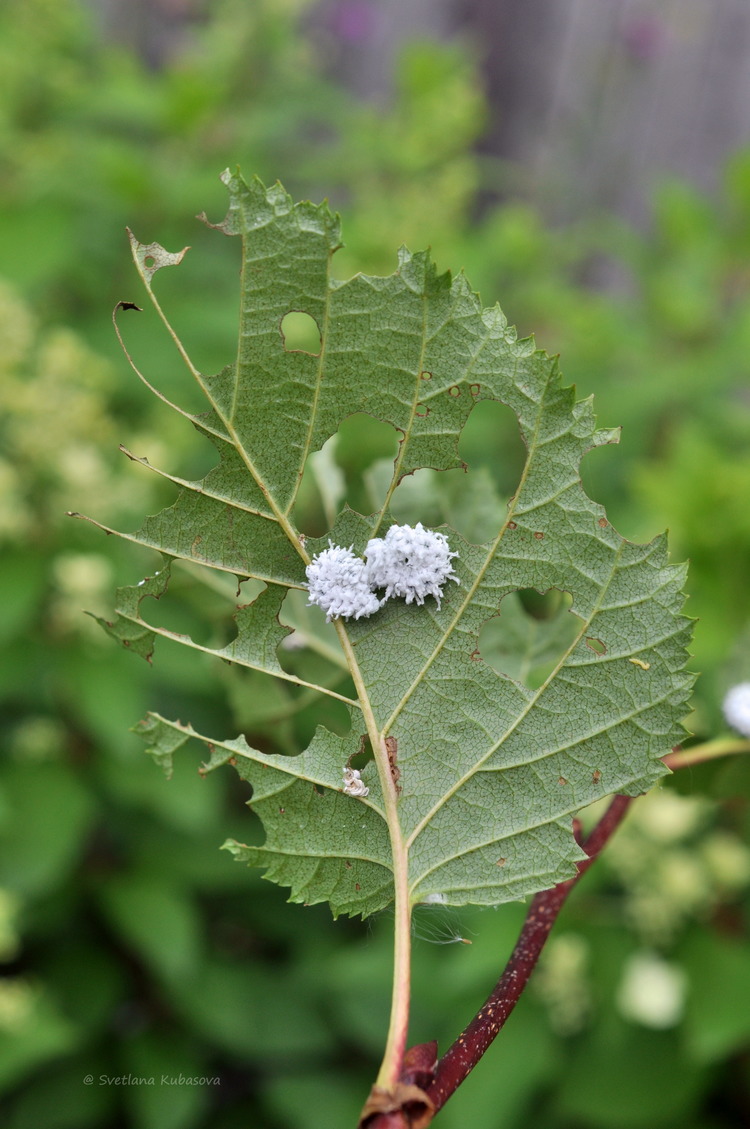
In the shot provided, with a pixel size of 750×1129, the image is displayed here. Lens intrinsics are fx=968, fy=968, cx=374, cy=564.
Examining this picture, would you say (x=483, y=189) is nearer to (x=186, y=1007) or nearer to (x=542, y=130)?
(x=542, y=130)

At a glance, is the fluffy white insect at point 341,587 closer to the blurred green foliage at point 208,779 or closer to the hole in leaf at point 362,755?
the hole in leaf at point 362,755

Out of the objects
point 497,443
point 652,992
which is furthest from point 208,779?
point 497,443

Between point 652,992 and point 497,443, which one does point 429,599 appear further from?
point 497,443

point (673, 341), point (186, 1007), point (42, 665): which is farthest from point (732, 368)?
point (186, 1007)

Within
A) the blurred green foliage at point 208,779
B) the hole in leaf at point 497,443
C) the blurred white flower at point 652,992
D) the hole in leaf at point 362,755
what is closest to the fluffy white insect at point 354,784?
the hole in leaf at point 362,755

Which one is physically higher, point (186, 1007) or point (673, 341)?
point (673, 341)
